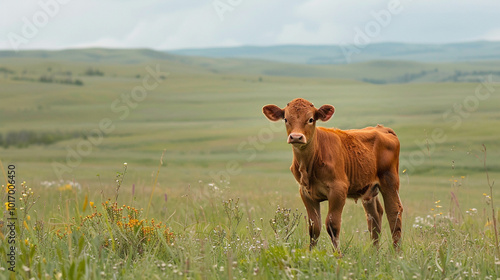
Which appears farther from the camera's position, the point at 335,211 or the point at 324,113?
the point at 324,113

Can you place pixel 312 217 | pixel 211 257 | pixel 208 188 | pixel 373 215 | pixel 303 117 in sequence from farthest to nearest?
pixel 208 188, pixel 373 215, pixel 312 217, pixel 303 117, pixel 211 257

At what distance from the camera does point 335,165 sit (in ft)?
23.5

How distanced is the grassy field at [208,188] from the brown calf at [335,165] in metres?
0.35

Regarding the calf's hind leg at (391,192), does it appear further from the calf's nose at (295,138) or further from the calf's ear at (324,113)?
the calf's nose at (295,138)

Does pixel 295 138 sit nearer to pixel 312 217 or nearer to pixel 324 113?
pixel 324 113

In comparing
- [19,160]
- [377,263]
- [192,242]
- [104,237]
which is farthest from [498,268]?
[19,160]

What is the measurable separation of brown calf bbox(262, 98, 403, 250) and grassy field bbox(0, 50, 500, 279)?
0.35 m

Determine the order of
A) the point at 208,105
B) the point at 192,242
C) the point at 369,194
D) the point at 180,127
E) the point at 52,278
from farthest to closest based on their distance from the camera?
the point at 208,105 < the point at 180,127 < the point at 369,194 < the point at 192,242 < the point at 52,278

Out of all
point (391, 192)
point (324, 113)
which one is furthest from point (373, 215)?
point (324, 113)

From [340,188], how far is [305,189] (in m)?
0.42

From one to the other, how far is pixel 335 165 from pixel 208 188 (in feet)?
14.2

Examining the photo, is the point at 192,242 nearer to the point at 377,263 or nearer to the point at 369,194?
the point at 377,263

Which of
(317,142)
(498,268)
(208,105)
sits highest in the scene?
(208,105)

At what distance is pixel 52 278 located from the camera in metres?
5.33
